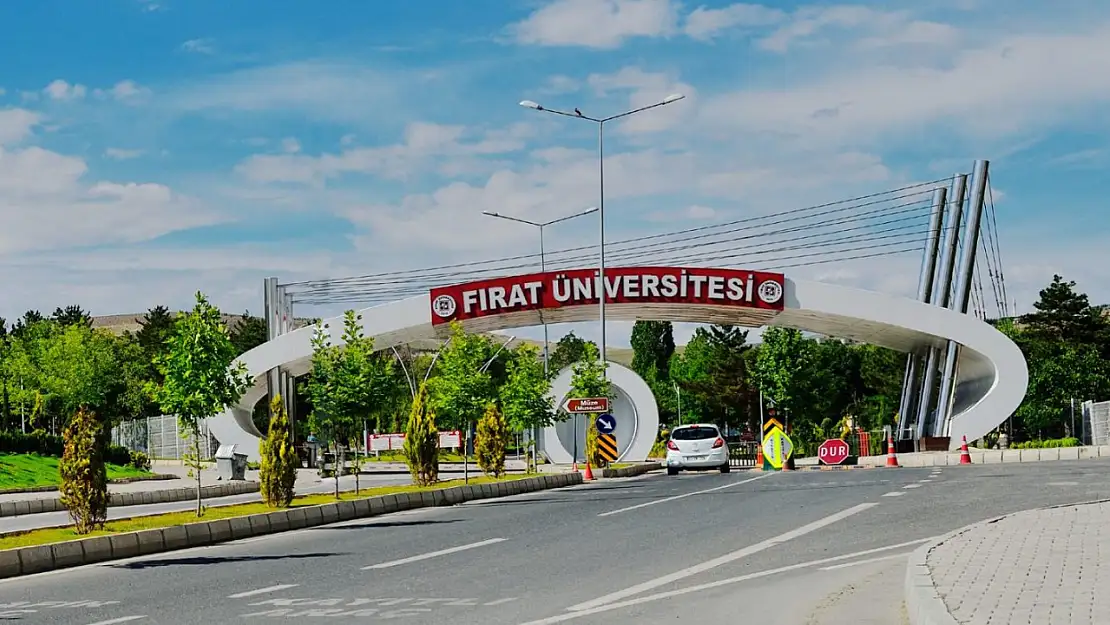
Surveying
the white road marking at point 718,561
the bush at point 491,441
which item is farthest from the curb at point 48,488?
the white road marking at point 718,561

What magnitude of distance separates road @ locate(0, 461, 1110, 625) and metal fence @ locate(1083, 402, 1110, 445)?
2759cm

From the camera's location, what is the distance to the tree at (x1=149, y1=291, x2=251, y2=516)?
68.4 ft

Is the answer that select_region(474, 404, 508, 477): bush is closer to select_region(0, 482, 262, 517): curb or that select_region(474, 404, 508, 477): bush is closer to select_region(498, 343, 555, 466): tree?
select_region(498, 343, 555, 466): tree

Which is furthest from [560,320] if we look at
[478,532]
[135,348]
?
[135,348]

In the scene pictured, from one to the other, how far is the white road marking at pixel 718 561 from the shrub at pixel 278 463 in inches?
362

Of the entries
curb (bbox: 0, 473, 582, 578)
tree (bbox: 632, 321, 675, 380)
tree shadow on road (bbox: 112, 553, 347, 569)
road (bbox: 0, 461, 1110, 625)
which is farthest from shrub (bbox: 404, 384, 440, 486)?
tree (bbox: 632, 321, 675, 380)

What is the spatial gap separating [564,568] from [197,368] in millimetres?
9725

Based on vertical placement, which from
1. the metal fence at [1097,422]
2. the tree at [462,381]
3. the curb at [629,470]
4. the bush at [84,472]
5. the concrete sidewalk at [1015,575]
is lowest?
the curb at [629,470]

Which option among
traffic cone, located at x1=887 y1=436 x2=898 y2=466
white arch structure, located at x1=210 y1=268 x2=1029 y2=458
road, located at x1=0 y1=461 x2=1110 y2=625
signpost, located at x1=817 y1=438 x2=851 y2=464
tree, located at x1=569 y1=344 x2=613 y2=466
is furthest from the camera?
white arch structure, located at x1=210 y1=268 x2=1029 y2=458

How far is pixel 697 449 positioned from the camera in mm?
40438

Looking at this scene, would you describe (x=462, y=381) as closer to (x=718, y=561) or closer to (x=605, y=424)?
(x=605, y=424)

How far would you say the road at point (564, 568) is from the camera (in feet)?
33.9

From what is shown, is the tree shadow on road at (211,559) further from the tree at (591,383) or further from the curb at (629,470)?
the tree at (591,383)

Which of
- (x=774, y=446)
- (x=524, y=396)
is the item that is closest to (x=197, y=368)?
(x=524, y=396)
